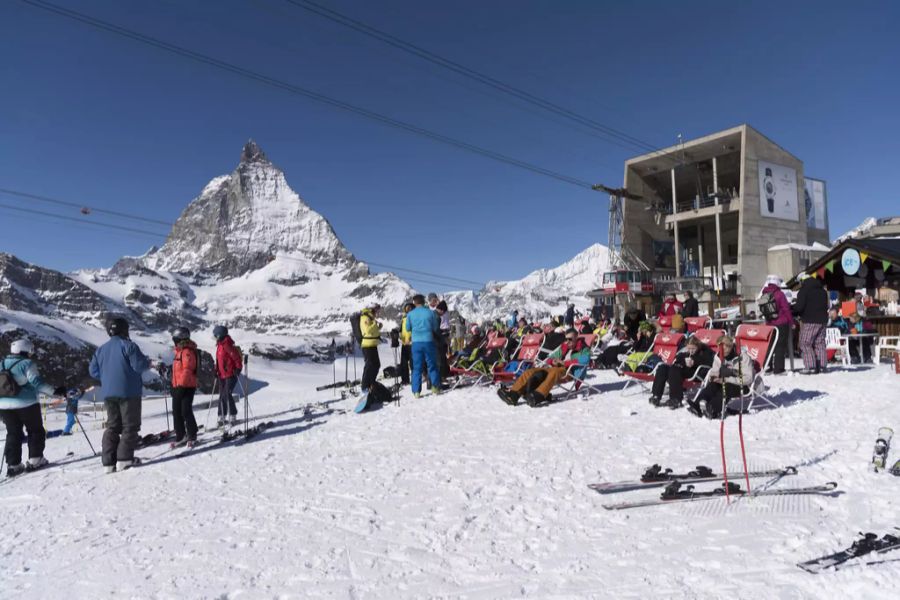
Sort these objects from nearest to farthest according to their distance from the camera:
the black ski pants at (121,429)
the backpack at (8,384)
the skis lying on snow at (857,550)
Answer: the skis lying on snow at (857,550) → the black ski pants at (121,429) → the backpack at (8,384)

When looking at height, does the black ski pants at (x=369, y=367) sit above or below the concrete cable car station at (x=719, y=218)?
below

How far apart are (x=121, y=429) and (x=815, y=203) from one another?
198 feet

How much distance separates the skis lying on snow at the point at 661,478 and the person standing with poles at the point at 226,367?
5842 mm

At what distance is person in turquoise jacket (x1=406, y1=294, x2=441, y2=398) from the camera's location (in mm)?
8719

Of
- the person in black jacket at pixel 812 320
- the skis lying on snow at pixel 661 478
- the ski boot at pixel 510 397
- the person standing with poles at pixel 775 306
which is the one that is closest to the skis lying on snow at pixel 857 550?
the skis lying on snow at pixel 661 478

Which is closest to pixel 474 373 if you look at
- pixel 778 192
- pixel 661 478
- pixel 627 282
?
pixel 661 478

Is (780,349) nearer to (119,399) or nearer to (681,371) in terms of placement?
(681,371)

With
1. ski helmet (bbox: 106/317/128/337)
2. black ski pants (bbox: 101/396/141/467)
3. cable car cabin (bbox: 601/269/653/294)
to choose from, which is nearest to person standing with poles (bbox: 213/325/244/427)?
Answer: ski helmet (bbox: 106/317/128/337)

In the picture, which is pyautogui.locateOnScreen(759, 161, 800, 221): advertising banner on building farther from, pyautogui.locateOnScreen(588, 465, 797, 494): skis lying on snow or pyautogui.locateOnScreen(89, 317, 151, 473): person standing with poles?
pyautogui.locateOnScreen(89, 317, 151, 473): person standing with poles

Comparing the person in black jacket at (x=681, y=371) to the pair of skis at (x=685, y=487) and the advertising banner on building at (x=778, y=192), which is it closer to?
the pair of skis at (x=685, y=487)

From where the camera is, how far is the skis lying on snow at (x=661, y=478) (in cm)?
399

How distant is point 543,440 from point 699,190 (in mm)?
54409

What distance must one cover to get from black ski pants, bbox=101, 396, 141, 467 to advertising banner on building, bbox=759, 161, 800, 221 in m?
50.0

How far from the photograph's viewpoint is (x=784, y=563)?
2760 millimetres
